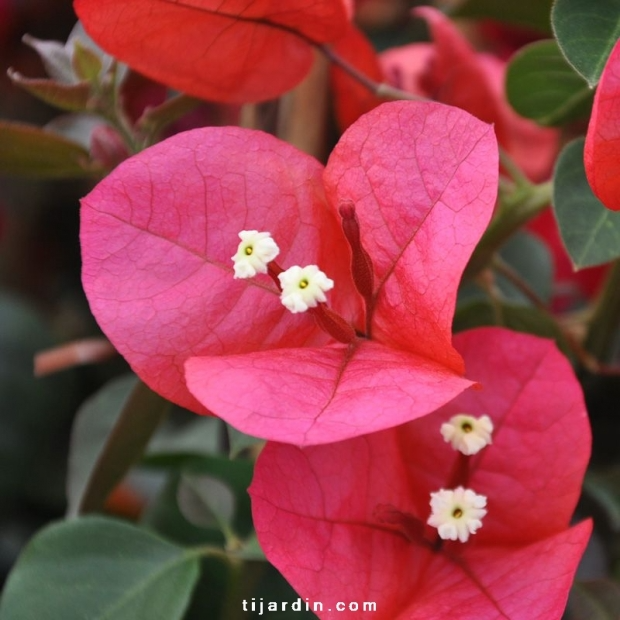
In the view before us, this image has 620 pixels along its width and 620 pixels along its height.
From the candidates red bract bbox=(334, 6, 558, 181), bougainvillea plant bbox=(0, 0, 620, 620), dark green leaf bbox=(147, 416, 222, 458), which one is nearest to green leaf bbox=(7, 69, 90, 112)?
bougainvillea plant bbox=(0, 0, 620, 620)

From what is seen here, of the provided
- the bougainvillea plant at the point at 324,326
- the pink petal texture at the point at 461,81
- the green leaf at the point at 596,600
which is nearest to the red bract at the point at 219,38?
the bougainvillea plant at the point at 324,326

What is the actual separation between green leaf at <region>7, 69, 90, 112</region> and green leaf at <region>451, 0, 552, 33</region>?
36 cm

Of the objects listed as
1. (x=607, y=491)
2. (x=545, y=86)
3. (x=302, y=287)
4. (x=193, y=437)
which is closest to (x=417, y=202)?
(x=302, y=287)

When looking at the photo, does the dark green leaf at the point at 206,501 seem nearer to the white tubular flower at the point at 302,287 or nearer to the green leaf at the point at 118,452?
the green leaf at the point at 118,452

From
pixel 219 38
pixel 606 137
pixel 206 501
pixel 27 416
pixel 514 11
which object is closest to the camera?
pixel 606 137

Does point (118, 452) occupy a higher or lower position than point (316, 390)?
lower

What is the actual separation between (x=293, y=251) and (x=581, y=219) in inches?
6.2

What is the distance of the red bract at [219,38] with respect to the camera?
44cm

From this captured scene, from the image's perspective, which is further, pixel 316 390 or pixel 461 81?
pixel 461 81

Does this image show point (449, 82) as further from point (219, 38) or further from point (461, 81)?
point (219, 38)

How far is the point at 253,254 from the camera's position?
1.29 ft

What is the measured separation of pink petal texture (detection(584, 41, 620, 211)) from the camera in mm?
339

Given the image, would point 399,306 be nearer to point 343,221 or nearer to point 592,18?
point 343,221

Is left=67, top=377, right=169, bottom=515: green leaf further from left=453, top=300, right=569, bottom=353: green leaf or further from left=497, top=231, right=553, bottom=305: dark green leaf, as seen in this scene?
left=497, top=231, right=553, bottom=305: dark green leaf
